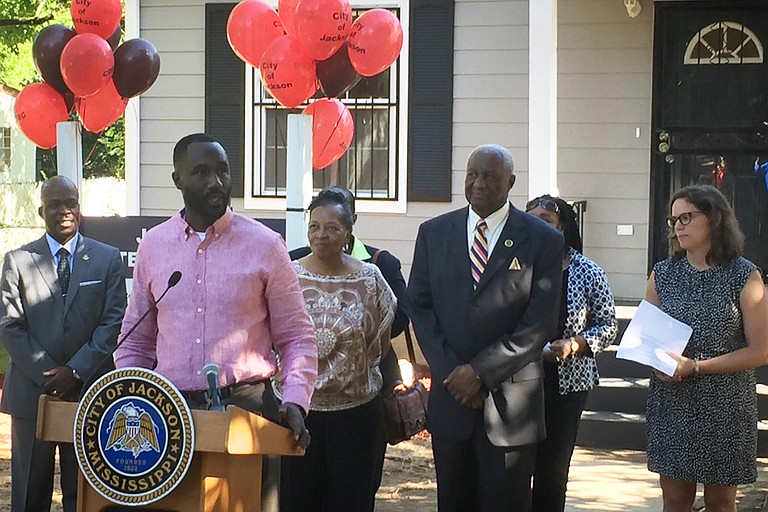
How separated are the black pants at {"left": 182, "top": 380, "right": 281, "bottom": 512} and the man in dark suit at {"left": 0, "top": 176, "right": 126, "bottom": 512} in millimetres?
2183

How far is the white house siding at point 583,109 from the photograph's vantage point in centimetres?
1032

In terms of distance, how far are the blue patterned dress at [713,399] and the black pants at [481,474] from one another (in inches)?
28.3

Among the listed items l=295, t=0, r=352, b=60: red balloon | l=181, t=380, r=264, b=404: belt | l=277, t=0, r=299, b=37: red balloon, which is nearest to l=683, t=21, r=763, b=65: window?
l=295, t=0, r=352, b=60: red balloon

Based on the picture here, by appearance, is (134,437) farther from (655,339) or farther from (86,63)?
(86,63)

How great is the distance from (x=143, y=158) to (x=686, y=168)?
5.40m

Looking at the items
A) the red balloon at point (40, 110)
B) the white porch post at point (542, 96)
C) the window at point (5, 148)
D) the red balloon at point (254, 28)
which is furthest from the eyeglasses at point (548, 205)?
the window at point (5, 148)

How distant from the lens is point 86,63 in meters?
7.57

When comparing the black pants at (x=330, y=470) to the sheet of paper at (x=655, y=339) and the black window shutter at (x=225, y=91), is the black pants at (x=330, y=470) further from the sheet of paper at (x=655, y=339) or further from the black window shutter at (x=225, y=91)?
the black window shutter at (x=225, y=91)

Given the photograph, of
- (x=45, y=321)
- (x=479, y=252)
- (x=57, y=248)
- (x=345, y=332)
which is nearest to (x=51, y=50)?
(x=57, y=248)

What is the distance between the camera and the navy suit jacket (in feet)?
14.9

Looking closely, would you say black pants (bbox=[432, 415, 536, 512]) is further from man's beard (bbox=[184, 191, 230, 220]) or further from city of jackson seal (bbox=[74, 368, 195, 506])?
city of jackson seal (bbox=[74, 368, 195, 506])

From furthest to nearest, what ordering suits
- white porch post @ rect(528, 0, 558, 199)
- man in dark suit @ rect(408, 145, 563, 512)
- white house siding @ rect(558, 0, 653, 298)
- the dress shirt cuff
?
white house siding @ rect(558, 0, 653, 298)
white porch post @ rect(528, 0, 558, 199)
man in dark suit @ rect(408, 145, 563, 512)
the dress shirt cuff

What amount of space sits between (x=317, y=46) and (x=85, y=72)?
1.61 metres

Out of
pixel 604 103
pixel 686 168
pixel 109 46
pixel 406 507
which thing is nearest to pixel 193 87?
pixel 109 46
